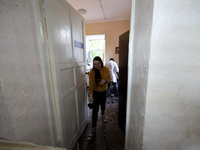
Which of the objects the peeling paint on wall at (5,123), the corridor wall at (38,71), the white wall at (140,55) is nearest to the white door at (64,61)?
the corridor wall at (38,71)

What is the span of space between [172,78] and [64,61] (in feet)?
3.74

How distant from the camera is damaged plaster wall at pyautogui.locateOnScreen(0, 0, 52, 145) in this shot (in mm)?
569

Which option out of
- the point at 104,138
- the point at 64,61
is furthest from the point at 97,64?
the point at 104,138

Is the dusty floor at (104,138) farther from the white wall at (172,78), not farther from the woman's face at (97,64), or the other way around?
the woman's face at (97,64)

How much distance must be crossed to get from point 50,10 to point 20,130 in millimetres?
1143

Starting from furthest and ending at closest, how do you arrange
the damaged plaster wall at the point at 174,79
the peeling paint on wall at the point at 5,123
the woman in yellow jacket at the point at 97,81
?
the woman in yellow jacket at the point at 97,81
the peeling paint on wall at the point at 5,123
the damaged plaster wall at the point at 174,79

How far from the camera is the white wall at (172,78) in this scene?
0.47m

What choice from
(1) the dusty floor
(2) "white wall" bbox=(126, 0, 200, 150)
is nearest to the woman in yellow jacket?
(1) the dusty floor

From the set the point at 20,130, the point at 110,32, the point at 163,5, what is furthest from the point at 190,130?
the point at 110,32

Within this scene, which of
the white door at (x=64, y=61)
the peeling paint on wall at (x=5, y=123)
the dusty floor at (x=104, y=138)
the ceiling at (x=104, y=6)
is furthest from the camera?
the ceiling at (x=104, y=6)

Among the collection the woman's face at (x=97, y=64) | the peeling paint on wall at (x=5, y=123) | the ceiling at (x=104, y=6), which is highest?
the ceiling at (x=104, y=6)

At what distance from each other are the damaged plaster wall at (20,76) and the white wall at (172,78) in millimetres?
904

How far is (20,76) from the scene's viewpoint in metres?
0.66

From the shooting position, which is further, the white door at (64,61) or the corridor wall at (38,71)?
the white door at (64,61)
